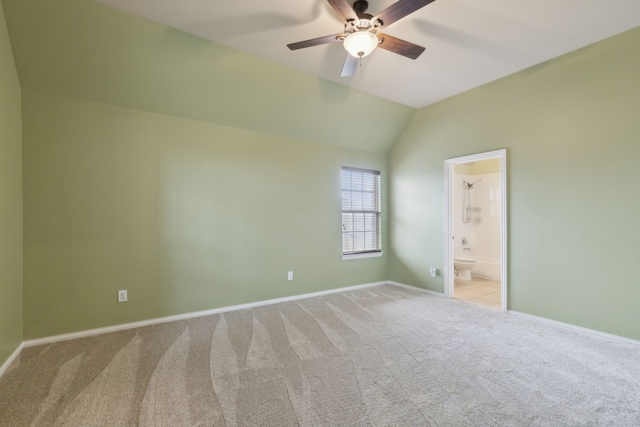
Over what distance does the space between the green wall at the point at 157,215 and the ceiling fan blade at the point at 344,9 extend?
2149mm

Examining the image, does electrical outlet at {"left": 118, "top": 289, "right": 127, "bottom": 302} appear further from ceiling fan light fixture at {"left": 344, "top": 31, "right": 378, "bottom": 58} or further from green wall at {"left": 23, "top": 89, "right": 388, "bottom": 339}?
ceiling fan light fixture at {"left": 344, "top": 31, "right": 378, "bottom": 58}

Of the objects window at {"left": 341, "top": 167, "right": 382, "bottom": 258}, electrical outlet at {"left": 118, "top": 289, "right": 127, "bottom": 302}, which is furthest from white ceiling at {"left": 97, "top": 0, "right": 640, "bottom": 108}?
electrical outlet at {"left": 118, "top": 289, "right": 127, "bottom": 302}

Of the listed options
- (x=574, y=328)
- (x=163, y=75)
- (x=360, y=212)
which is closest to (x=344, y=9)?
(x=163, y=75)

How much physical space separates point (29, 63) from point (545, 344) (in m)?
5.48

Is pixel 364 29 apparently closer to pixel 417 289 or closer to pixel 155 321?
pixel 155 321

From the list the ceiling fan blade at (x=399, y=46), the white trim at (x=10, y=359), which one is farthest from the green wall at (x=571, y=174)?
the white trim at (x=10, y=359)

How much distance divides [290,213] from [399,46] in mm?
2514

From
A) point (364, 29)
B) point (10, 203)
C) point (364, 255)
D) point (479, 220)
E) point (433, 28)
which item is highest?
point (433, 28)

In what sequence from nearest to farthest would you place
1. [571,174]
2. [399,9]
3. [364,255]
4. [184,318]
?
[399,9], [571,174], [184,318], [364,255]

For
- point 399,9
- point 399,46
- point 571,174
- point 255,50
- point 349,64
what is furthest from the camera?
point 571,174

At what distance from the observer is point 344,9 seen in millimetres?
1898

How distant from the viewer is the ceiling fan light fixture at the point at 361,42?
2.07 m

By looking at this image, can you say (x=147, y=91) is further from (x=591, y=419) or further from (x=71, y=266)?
(x=591, y=419)

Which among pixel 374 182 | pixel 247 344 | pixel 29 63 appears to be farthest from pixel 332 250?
pixel 29 63
